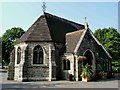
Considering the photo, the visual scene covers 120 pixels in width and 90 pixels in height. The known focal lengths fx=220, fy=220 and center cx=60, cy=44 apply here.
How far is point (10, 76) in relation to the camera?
101 ft

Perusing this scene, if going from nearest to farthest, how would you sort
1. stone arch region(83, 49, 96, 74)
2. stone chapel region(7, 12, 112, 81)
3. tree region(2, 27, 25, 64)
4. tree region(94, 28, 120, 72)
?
stone chapel region(7, 12, 112, 81), stone arch region(83, 49, 96, 74), tree region(94, 28, 120, 72), tree region(2, 27, 25, 64)

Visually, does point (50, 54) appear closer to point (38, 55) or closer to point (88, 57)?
point (38, 55)

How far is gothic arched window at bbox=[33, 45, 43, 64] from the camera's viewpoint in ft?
A: 95.6

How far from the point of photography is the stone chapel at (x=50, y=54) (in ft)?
93.1

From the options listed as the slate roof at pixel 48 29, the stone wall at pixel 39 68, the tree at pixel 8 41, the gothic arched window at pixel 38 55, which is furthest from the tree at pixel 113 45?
the tree at pixel 8 41

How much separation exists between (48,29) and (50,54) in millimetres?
4108

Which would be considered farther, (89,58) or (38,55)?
(89,58)

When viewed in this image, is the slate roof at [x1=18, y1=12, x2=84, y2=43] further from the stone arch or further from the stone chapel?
the stone arch

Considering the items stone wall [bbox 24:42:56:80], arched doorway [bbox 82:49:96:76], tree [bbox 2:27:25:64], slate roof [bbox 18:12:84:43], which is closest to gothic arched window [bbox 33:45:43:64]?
stone wall [bbox 24:42:56:80]

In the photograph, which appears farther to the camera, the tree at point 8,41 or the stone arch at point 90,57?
the tree at point 8,41

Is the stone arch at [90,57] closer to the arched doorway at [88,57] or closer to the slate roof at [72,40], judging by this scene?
the arched doorway at [88,57]

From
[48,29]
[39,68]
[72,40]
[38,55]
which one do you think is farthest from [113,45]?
[39,68]

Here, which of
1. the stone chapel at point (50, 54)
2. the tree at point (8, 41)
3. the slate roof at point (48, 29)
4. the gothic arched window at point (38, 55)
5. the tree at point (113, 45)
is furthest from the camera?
the tree at point (8, 41)

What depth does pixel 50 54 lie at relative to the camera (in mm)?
28828
